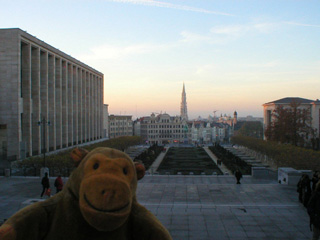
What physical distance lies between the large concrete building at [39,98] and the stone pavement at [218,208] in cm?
1415

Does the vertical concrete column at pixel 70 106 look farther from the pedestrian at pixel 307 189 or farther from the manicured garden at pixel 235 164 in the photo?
the pedestrian at pixel 307 189

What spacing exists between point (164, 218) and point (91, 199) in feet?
31.8

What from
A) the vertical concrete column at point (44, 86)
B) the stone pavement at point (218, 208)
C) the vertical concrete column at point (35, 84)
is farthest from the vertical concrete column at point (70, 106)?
the stone pavement at point (218, 208)

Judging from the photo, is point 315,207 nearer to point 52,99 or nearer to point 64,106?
point 52,99

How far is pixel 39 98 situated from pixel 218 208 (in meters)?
37.3

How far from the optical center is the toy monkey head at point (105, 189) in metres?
3.51

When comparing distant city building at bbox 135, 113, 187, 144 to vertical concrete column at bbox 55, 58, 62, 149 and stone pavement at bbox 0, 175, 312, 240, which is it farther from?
stone pavement at bbox 0, 175, 312, 240

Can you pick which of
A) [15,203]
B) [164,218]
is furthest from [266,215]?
[15,203]

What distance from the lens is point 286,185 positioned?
65.3 ft

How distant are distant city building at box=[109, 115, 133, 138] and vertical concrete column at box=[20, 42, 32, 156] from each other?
79613mm

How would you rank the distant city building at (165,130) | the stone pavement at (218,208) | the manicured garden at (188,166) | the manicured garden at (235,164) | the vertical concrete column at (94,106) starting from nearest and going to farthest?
the stone pavement at (218,208), the manicured garden at (235,164), the manicured garden at (188,166), the vertical concrete column at (94,106), the distant city building at (165,130)

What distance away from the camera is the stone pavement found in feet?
36.6

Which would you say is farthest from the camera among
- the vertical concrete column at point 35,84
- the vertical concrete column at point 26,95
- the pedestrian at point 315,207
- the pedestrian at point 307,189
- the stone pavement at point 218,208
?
the vertical concrete column at point 35,84

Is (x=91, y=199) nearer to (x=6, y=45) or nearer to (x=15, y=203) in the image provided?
(x=15, y=203)
